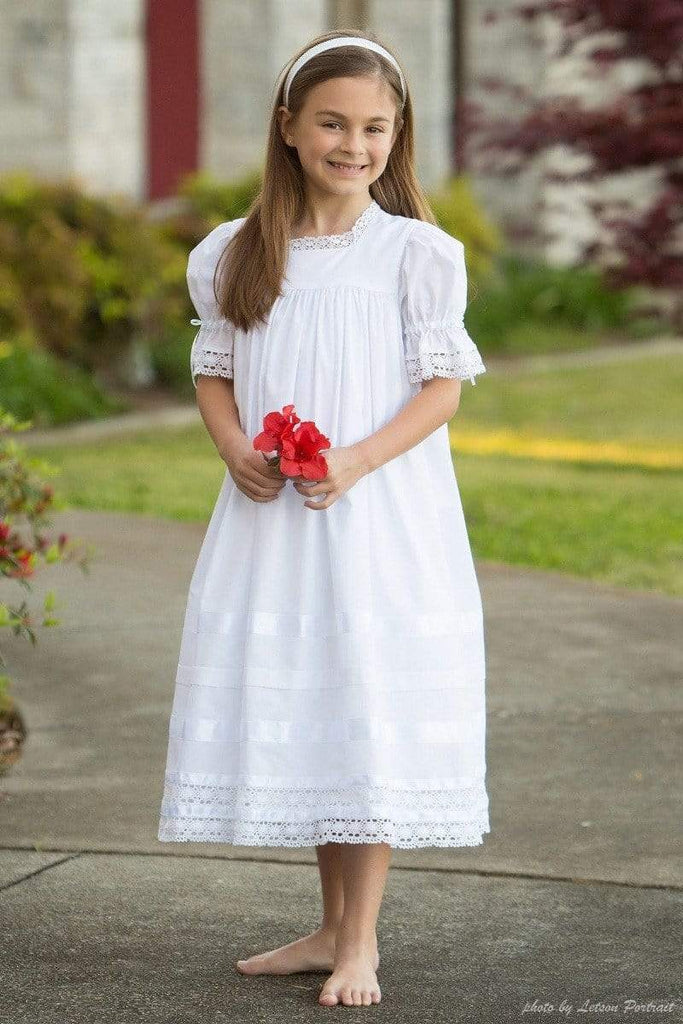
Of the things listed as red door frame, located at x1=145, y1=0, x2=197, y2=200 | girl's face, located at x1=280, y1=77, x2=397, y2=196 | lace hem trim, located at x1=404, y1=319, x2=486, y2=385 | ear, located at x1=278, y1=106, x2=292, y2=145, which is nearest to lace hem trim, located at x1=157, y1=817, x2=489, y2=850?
lace hem trim, located at x1=404, y1=319, x2=486, y2=385

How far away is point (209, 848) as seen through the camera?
13.5ft

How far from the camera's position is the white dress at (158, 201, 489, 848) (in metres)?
3.25

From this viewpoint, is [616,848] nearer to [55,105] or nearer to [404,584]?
[404,584]

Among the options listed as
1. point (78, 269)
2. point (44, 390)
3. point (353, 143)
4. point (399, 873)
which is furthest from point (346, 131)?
point (78, 269)

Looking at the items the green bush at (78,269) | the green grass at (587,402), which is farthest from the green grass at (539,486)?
the green bush at (78,269)

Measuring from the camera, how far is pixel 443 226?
16.1 metres

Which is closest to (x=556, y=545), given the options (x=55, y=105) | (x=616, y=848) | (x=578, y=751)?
(x=578, y=751)

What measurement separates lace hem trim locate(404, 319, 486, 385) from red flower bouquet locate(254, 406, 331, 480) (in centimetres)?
26

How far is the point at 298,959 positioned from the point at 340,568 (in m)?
0.72

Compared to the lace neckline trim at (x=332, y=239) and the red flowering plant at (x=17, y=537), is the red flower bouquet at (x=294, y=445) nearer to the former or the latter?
the lace neckline trim at (x=332, y=239)

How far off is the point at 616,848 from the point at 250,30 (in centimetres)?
1397

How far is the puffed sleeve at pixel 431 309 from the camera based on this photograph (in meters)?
3.36

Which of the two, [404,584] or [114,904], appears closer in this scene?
[404,584]

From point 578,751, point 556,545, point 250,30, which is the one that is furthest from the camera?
point 250,30
